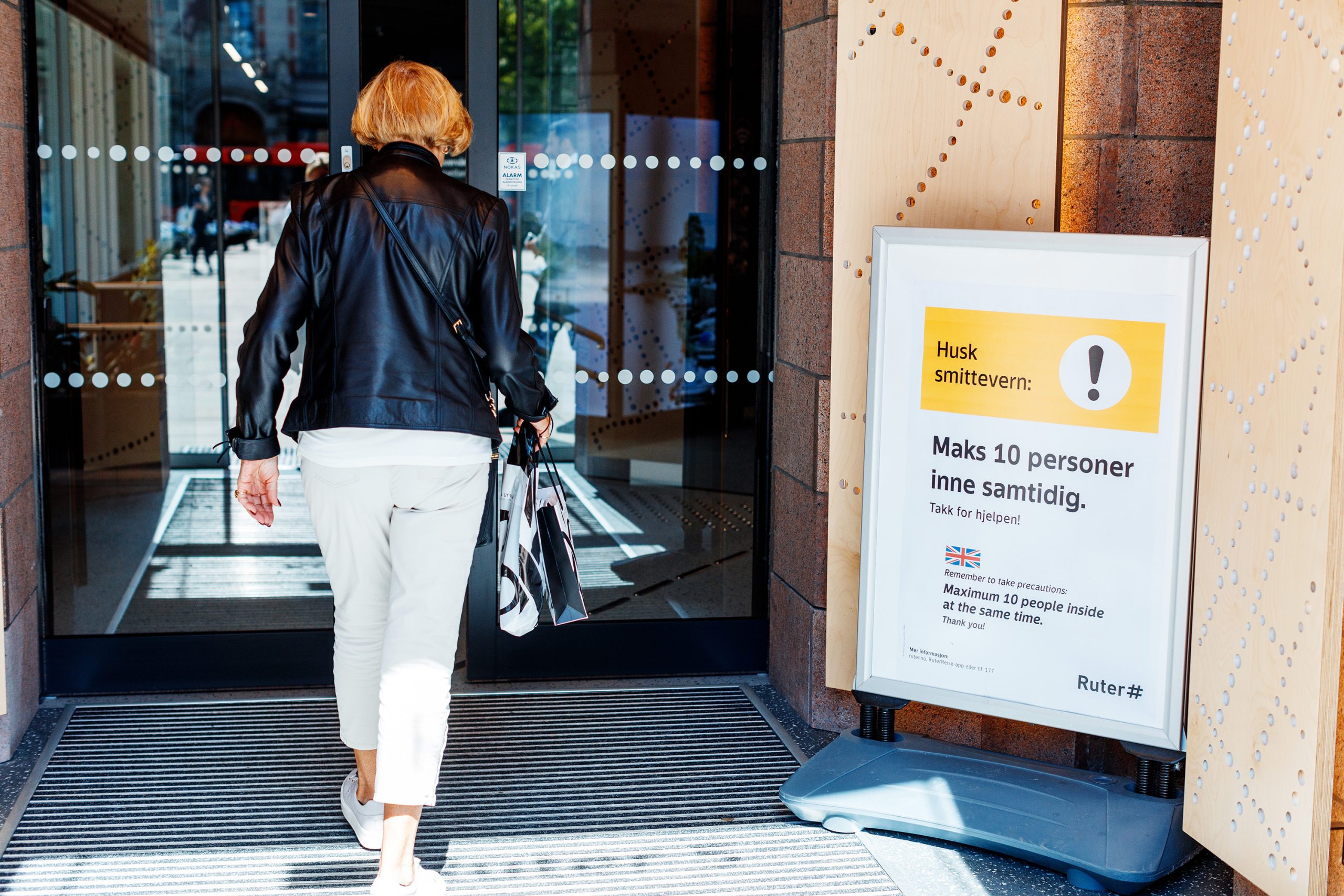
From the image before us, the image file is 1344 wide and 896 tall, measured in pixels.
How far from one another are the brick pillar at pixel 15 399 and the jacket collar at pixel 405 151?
4.53ft

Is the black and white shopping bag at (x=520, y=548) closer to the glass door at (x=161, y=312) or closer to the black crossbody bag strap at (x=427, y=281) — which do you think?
the black crossbody bag strap at (x=427, y=281)

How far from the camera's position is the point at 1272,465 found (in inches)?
102

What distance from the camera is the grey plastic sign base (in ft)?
9.61

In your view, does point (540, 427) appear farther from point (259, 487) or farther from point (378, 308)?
point (259, 487)

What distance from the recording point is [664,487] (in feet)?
13.8

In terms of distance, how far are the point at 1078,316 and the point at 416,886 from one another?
1.89 m

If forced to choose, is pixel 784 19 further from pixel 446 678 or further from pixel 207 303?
pixel 446 678

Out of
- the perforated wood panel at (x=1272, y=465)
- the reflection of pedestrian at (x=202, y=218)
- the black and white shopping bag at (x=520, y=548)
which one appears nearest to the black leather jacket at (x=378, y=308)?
the black and white shopping bag at (x=520, y=548)

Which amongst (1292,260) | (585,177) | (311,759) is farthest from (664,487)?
(1292,260)

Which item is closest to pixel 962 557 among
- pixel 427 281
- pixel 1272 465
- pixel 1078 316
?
pixel 1078 316

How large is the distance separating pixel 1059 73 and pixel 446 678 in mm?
2082

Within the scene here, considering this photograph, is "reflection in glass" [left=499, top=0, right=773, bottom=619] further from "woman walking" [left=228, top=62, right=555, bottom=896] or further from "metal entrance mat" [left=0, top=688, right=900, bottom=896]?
"woman walking" [left=228, top=62, right=555, bottom=896]

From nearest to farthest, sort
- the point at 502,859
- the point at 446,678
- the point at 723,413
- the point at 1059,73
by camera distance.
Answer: the point at 446,678
the point at 502,859
the point at 1059,73
the point at 723,413

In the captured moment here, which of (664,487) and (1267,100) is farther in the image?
(664,487)
